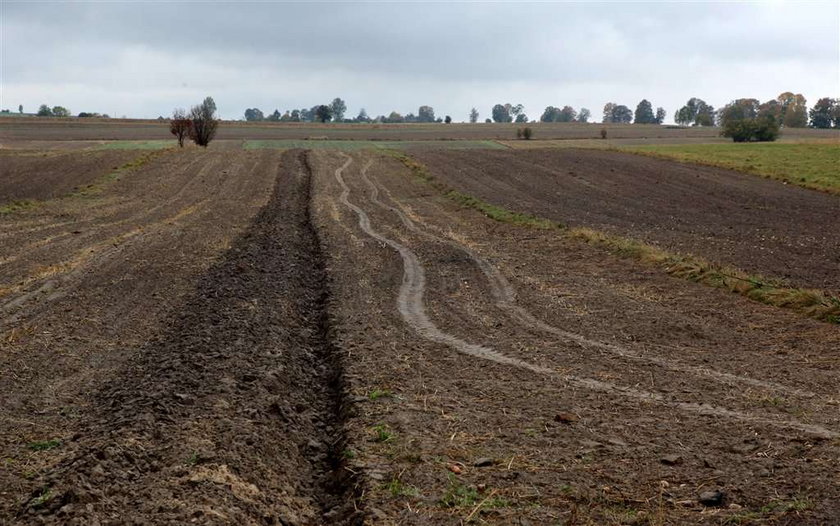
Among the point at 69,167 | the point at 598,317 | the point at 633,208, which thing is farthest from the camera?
the point at 69,167

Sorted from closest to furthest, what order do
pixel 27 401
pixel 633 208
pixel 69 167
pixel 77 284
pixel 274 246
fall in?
pixel 27 401 < pixel 77 284 < pixel 274 246 < pixel 633 208 < pixel 69 167

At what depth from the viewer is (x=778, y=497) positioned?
16.0 feet

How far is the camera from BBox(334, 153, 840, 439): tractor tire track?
6.39m

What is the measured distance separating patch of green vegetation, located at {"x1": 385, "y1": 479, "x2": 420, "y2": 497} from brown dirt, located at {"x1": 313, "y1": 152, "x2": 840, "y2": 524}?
1 cm

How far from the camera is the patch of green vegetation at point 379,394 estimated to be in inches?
276

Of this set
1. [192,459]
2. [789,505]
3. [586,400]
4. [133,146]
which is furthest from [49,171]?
[789,505]

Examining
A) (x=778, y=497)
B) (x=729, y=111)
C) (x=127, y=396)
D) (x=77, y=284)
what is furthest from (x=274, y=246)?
(x=729, y=111)

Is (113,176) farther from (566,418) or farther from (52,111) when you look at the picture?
(52,111)

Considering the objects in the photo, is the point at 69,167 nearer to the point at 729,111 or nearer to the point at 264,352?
the point at 264,352

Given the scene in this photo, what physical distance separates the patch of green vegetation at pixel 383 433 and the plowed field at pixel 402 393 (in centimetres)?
3

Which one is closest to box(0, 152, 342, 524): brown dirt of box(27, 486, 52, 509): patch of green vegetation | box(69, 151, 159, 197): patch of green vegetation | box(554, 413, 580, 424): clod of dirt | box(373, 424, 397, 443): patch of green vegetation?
box(27, 486, 52, 509): patch of green vegetation

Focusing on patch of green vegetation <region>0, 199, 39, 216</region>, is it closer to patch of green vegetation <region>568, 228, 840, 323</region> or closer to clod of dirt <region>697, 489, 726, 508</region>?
patch of green vegetation <region>568, 228, 840, 323</region>

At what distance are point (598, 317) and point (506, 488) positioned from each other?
544 cm

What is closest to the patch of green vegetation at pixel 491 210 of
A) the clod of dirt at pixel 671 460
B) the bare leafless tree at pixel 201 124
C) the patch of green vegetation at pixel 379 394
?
the patch of green vegetation at pixel 379 394
